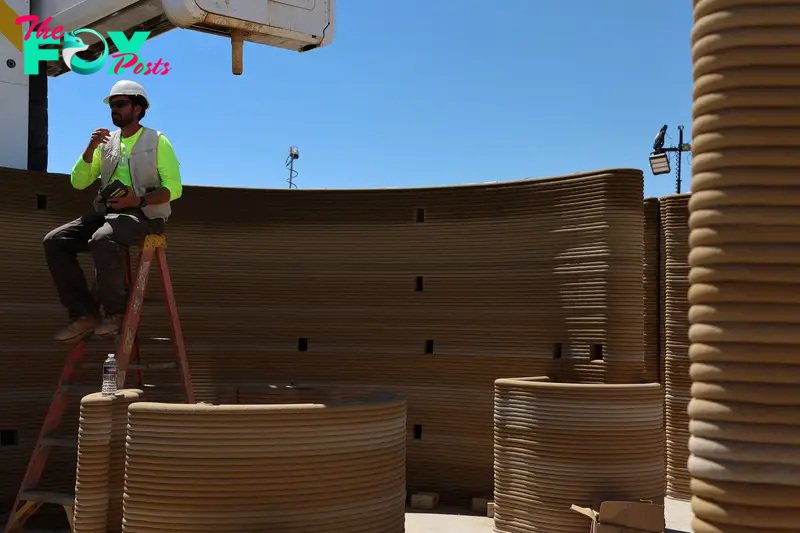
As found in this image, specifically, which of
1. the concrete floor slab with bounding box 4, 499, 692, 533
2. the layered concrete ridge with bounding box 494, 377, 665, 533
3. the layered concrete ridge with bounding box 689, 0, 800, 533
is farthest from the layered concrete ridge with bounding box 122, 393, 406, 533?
the concrete floor slab with bounding box 4, 499, 692, 533

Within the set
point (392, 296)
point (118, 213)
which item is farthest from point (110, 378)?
point (392, 296)

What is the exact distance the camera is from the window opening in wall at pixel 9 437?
9.31m

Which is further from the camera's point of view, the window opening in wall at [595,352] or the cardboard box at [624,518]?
the window opening in wall at [595,352]

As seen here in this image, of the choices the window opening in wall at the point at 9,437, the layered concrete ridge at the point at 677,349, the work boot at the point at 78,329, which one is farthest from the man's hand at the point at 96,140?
the layered concrete ridge at the point at 677,349

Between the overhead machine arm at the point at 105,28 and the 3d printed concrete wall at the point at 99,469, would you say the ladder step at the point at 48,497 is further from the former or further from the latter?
the overhead machine arm at the point at 105,28

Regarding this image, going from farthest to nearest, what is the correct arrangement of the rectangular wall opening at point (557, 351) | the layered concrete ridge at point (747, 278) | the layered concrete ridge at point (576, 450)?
the rectangular wall opening at point (557, 351), the layered concrete ridge at point (576, 450), the layered concrete ridge at point (747, 278)

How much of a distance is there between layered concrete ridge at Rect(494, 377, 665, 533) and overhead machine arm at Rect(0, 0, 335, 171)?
4.54 meters

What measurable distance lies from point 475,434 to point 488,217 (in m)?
2.72

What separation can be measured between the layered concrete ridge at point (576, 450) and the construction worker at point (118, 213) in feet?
13.9

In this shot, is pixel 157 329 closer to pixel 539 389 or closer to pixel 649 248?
pixel 539 389

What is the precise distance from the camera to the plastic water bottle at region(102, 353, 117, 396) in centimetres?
618

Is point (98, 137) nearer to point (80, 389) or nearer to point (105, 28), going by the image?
point (80, 389)

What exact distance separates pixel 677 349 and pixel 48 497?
861 cm

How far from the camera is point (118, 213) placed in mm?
6844
